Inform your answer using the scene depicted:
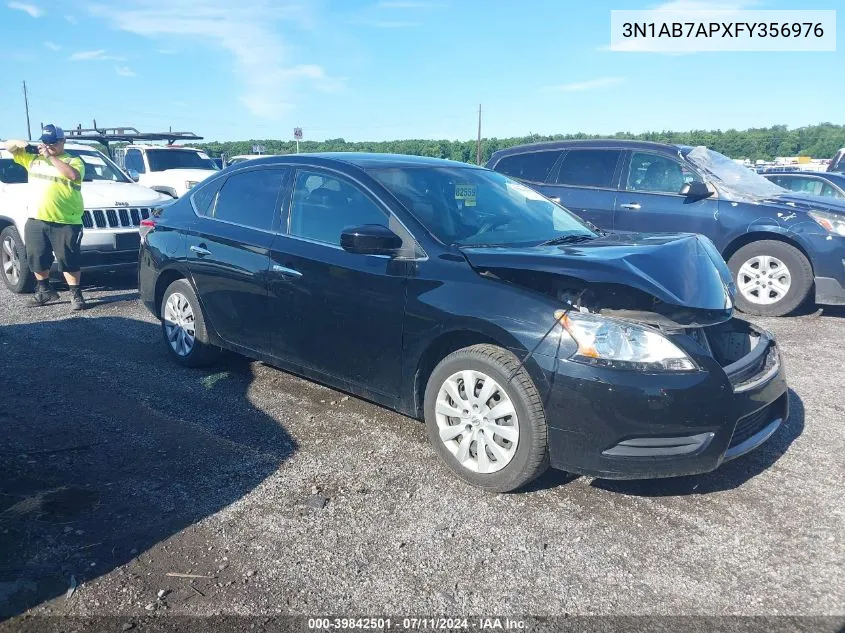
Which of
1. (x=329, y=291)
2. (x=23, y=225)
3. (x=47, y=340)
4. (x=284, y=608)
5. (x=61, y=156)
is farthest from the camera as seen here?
(x=23, y=225)

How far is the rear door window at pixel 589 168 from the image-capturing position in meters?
8.31

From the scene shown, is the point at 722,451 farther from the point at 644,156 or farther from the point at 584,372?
the point at 644,156

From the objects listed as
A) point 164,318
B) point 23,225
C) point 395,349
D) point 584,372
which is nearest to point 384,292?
point 395,349

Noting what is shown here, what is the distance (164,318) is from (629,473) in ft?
13.2

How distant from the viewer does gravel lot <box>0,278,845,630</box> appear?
2.77 meters

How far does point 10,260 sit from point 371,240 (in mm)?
6833

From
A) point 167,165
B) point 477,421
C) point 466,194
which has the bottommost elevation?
point 477,421

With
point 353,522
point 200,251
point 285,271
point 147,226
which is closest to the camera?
point 353,522

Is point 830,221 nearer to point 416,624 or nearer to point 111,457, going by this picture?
point 416,624

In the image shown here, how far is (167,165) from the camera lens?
15.4 m

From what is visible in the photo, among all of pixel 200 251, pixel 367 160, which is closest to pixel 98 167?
pixel 200 251

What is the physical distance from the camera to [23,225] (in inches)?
330

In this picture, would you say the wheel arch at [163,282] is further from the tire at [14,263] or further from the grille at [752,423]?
the grille at [752,423]

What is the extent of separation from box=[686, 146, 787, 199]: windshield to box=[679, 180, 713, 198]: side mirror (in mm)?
183
